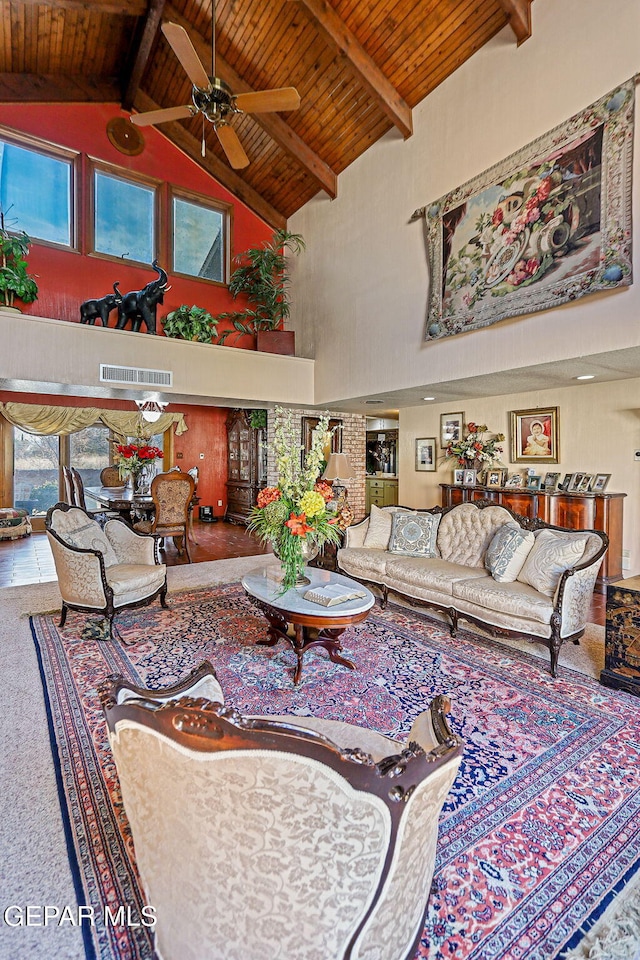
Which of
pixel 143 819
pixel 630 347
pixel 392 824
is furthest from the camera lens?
pixel 630 347

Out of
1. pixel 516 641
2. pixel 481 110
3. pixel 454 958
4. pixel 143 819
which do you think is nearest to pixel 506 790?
pixel 454 958

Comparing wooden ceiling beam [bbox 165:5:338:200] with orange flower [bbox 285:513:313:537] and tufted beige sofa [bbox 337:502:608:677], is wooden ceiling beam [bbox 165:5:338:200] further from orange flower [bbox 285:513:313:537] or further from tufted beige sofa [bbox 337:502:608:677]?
orange flower [bbox 285:513:313:537]

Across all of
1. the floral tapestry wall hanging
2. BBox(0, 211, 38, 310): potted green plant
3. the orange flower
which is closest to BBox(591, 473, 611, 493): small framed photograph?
the floral tapestry wall hanging

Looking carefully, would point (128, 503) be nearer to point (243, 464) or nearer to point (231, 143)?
point (243, 464)

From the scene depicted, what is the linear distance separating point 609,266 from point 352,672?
3.56m

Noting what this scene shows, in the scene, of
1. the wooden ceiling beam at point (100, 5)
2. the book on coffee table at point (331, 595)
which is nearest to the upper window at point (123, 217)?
the wooden ceiling beam at point (100, 5)

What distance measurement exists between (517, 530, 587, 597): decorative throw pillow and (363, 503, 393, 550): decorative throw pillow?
1.50 meters

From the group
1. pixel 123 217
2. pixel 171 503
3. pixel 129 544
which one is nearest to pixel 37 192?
pixel 123 217

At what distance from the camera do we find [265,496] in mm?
3107

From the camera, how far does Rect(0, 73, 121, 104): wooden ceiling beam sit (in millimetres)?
6043

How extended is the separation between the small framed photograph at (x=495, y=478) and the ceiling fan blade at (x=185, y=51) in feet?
16.6

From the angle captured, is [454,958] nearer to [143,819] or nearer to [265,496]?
[143,819]

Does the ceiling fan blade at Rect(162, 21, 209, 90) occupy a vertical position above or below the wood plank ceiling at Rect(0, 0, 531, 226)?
below

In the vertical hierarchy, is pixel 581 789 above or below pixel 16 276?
below
